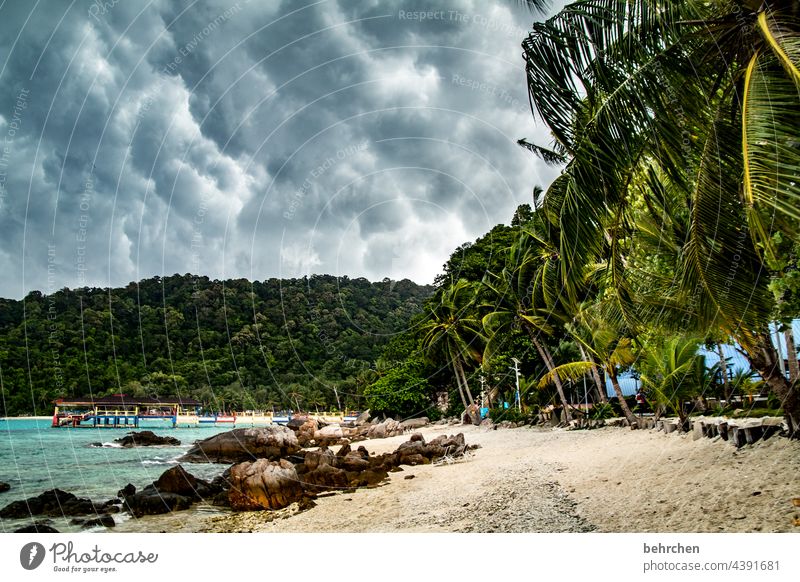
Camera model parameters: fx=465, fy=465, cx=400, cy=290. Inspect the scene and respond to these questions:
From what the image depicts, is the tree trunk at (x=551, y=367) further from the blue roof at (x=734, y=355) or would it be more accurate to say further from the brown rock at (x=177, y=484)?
the brown rock at (x=177, y=484)

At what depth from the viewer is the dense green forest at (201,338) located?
4.25 metres

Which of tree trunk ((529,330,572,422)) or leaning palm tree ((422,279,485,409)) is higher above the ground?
leaning palm tree ((422,279,485,409))

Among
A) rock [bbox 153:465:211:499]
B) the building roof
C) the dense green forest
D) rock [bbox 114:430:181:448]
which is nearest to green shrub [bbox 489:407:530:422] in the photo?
the dense green forest

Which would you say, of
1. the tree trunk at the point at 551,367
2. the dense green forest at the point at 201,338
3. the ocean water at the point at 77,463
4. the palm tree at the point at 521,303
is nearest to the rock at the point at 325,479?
the dense green forest at the point at 201,338

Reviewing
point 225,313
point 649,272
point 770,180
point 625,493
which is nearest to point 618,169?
point 770,180

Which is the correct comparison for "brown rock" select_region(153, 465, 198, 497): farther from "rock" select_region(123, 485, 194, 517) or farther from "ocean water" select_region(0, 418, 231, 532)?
"ocean water" select_region(0, 418, 231, 532)

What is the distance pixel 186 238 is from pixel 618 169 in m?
3.68

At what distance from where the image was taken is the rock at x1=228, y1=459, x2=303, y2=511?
188 inches

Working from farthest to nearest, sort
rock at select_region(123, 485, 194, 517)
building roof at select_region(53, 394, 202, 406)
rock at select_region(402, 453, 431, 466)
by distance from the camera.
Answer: rock at select_region(402, 453, 431, 466)
building roof at select_region(53, 394, 202, 406)
rock at select_region(123, 485, 194, 517)

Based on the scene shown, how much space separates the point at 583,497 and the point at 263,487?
10.2 ft

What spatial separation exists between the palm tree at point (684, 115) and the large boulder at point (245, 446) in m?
6.61

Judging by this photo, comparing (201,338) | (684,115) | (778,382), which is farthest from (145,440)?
(684,115)

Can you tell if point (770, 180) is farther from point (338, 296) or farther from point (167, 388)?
point (167, 388)

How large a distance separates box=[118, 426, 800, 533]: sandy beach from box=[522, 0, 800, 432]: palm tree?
1.03 metres
